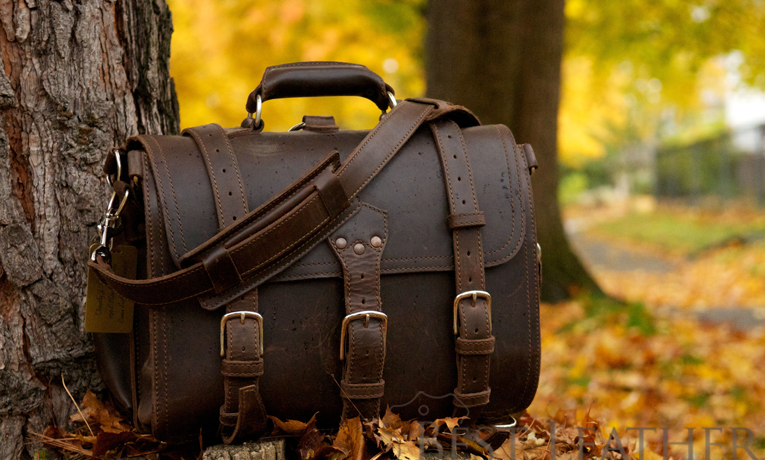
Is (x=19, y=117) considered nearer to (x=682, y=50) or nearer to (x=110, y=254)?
(x=110, y=254)

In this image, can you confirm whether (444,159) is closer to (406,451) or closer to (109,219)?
(406,451)

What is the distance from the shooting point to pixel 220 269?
154cm

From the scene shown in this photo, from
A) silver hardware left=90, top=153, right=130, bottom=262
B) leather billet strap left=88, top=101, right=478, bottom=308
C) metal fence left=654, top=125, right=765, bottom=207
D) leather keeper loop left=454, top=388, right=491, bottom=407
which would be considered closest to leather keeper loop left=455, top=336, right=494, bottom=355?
leather keeper loop left=454, top=388, right=491, bottom=407

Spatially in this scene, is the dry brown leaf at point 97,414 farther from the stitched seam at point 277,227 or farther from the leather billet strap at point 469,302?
the leather billet strap at point 469,302

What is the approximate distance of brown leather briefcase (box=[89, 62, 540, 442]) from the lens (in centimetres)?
157

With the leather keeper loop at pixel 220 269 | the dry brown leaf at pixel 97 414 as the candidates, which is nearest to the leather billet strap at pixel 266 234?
the leather keeper loop at pixel 220 269

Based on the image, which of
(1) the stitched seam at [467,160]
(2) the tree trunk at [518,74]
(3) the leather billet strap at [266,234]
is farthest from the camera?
(2) the tree trunk at [518,74]

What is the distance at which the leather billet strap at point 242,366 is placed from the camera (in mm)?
1554

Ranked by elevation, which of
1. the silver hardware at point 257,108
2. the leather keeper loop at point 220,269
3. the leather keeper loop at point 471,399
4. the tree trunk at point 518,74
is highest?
the tree trunk at point 518,74

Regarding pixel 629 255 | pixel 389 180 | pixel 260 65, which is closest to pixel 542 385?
pixel 389 180

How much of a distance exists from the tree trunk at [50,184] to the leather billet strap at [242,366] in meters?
0.63

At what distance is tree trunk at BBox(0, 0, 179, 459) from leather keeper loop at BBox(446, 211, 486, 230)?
3.68ft

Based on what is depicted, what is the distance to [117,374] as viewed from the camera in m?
1.80

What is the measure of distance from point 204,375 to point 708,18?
30.4 ft
